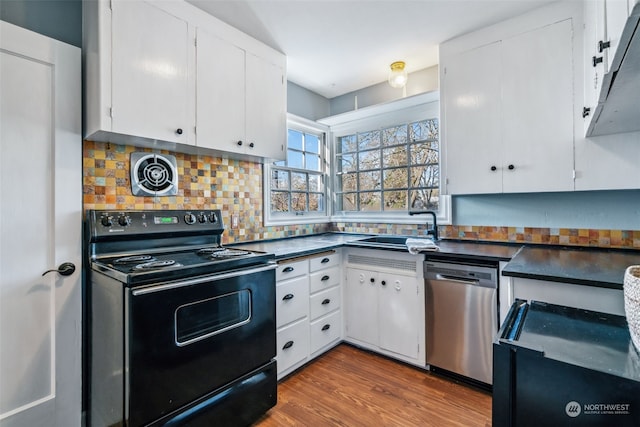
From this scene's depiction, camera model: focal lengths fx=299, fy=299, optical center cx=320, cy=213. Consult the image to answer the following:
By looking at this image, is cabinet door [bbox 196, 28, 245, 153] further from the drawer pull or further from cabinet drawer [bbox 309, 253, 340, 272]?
the drawer pull

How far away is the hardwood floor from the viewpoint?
67.3 inches

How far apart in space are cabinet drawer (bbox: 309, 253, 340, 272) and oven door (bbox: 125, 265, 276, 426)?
575mm

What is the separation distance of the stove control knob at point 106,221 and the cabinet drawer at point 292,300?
1054 millimetres

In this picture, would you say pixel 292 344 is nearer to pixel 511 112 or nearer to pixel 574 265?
pixel 574 265

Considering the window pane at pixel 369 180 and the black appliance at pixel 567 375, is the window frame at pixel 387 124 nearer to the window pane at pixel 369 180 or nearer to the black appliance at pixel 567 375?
the window pane at pixel 369 180

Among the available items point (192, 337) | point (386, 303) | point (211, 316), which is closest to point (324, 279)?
point (386, 303)

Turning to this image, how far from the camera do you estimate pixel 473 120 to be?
7.29ft

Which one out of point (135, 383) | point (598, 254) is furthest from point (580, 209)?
point (135, 383)

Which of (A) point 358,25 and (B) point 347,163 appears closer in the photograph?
(A) point 358,25

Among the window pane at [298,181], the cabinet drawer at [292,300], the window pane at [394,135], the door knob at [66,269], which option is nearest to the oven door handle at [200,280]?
the cabinet drawer at [292,300]

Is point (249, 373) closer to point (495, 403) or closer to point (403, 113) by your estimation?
point (495, 403)

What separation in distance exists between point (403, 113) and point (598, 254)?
1.88 metres

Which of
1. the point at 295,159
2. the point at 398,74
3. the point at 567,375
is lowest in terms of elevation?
the point at 567,375

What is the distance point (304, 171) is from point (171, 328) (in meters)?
2.17
